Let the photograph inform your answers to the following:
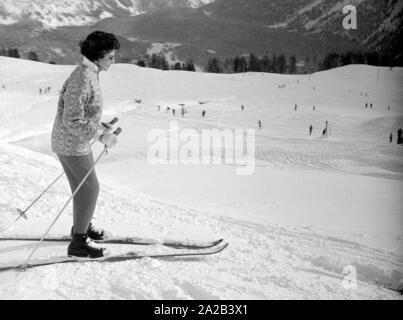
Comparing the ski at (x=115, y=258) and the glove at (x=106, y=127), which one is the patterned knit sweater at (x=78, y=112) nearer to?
the glove at (x=106, y=127)

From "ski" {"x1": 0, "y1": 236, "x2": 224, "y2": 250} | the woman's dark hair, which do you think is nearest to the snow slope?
"ski" {"x1": 0, "y1": 236, "x2": 224, "y2": 250}

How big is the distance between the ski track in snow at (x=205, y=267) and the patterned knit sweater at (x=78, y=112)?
3.29 ft

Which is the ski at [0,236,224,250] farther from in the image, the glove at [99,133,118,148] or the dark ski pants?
the glove at [99,133,118,148]

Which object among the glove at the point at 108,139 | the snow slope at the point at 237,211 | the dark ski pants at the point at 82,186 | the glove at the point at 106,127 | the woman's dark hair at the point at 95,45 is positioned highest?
the woman's dark hair at the point at 95,45

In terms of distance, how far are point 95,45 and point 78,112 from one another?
53 cm

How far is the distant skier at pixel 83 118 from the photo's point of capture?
3.00 meters

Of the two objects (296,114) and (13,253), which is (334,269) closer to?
(13,253)

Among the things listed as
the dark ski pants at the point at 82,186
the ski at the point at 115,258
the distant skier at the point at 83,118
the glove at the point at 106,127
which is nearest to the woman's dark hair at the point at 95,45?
the distant skier at the point at 83,118

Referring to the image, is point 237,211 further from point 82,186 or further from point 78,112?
point 78,112

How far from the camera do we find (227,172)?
14.0 meters

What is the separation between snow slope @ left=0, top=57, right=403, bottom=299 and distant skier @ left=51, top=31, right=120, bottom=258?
26.4 inches

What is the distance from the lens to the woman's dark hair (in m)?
3.04

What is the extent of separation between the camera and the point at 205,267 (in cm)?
355
